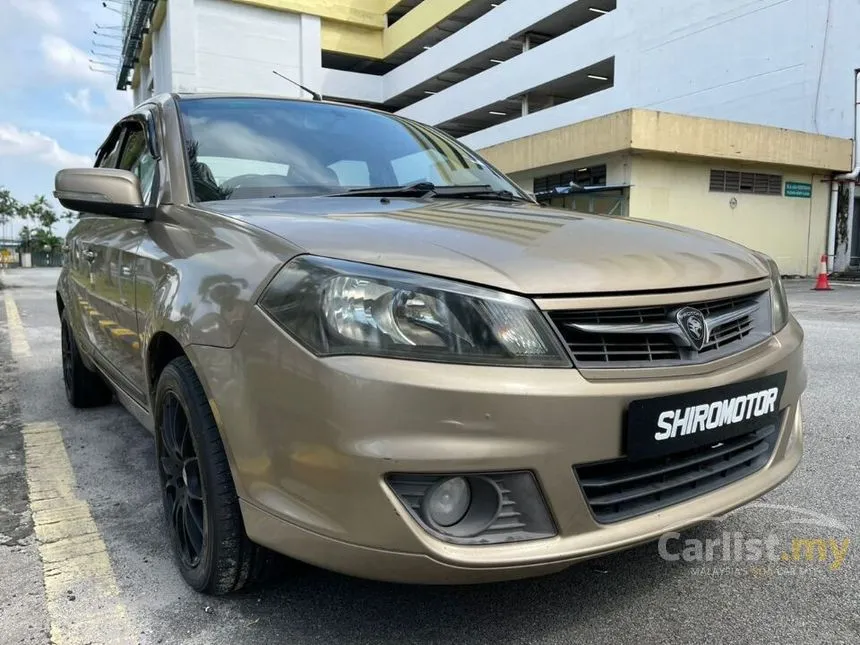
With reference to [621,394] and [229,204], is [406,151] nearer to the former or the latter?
[229,204]

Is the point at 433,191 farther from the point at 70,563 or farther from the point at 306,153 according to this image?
the point at 70,563

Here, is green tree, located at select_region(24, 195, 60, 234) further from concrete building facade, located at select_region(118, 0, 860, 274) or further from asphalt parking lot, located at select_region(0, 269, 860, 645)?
asphalt parking lot, located at select_region(0, 269, 860, 645)

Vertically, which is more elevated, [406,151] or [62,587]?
[406,151]

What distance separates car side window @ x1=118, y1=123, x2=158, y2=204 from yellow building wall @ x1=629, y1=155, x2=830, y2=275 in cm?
1497

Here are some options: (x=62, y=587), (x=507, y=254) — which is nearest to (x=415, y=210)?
(x=507, y=254)

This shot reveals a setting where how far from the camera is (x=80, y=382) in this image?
161 inches

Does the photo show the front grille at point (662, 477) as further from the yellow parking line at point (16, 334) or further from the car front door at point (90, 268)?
the yellow parking line at point (16, 334)

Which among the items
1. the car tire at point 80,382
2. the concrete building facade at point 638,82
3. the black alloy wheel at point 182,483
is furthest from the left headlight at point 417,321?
the concrete building facade at point 638,82

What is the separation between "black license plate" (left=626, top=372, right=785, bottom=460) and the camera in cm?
152

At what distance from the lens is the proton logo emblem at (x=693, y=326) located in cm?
162

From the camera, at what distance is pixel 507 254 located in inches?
64.5

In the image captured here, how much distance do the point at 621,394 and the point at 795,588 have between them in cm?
101

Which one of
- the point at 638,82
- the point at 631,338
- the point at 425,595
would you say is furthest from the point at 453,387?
the point at 638,82

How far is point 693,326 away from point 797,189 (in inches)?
774
